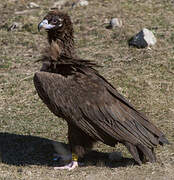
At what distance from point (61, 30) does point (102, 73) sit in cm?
324

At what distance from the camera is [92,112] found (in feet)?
20.6

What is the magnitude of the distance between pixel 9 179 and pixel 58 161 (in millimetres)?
1072

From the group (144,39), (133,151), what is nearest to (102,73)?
(144,39)

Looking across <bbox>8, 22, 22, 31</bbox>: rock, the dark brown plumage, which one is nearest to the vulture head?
the dark brown plumage

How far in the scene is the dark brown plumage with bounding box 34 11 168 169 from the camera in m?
6.25

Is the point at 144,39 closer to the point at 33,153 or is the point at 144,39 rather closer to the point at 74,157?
the point at 33,153

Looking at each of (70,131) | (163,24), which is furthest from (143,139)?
(163,24)

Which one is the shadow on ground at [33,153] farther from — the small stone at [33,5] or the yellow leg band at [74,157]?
the small stone at [33,5]

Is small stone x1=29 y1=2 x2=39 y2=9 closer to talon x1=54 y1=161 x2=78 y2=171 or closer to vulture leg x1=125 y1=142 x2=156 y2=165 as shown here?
talon x1=54 y1=161 x2=78 y2=171

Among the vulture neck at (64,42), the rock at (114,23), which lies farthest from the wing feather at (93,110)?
the rock at (114,23)

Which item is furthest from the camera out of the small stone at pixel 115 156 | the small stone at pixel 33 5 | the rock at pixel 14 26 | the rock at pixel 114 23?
the small stone at pixel 33 5

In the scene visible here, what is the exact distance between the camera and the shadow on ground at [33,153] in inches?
266

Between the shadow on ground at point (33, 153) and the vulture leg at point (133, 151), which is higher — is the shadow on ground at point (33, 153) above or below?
below

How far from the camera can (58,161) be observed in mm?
6965
